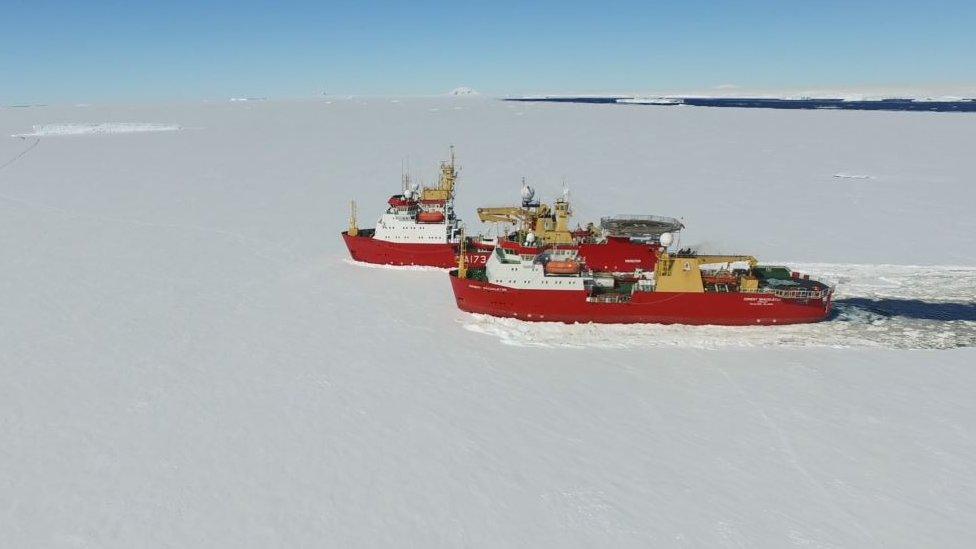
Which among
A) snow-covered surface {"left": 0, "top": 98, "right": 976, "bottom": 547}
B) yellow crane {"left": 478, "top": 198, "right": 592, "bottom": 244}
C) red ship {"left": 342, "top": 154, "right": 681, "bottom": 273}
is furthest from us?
red ship {"left": 342, "top": 154, "right": 681, "bottom": 273}

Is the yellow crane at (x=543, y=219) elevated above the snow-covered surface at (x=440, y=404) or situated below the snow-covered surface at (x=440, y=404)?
above

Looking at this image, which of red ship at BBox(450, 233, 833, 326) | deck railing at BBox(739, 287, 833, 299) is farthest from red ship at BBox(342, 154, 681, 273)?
deck railing at BBox(739, 287, 833, 299)

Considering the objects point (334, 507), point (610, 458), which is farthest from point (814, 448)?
point (334, 507)

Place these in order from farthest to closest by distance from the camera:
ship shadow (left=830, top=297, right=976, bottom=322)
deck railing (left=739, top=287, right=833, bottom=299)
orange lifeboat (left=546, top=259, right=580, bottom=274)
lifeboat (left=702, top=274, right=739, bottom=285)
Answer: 1. lifeboat (left=702, top=274, right=739, bottom=285)
2. ship shadow (left=830, top=297, right=976, bottom=322)
3. orange lifeboat (left=546, top=259, right=580, bottom=274)
4. deck railing (left=739, top=287, right=833, bottom=299)

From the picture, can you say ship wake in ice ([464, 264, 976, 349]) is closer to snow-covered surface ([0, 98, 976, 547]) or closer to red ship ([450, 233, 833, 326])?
snow-covered surface ([0, 98, 976, 547])

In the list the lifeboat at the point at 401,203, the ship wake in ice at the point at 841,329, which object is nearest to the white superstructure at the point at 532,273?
the ship wake in ice at the point at 841,329

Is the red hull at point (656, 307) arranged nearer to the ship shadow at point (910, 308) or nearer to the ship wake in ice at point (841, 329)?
the ship wake in ice at point (841, 329)
